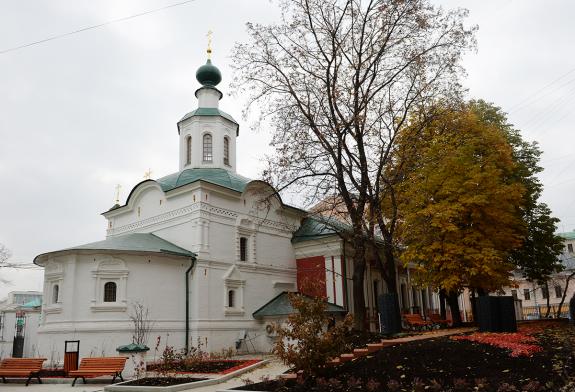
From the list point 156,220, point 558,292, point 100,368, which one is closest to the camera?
point 100,368

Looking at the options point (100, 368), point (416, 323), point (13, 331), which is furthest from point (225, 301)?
point (13, 331)

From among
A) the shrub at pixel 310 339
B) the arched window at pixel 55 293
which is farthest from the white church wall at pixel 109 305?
the shrub at pixel 310 339

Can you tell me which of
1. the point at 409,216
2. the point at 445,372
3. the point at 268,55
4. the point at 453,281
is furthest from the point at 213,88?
the point at 445,372

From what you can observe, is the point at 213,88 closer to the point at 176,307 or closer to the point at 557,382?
the point at 176,307

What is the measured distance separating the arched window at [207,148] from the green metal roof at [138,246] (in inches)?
221

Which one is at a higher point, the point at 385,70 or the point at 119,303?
the point at 385,70

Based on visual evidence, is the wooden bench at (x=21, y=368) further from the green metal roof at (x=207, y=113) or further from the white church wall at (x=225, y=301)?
the green metal roof at (x=207, y=113)

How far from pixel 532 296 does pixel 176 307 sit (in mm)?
45022

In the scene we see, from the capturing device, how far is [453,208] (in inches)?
711

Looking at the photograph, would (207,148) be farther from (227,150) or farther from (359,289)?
(359,289)

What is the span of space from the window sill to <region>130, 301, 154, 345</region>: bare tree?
1.47ft

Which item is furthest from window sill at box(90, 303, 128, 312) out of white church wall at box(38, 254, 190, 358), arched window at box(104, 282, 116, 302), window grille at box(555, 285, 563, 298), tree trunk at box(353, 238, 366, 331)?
window grille at box(555, 285, 563, 298)

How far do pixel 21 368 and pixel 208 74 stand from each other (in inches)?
694

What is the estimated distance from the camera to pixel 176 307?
20.2 m
